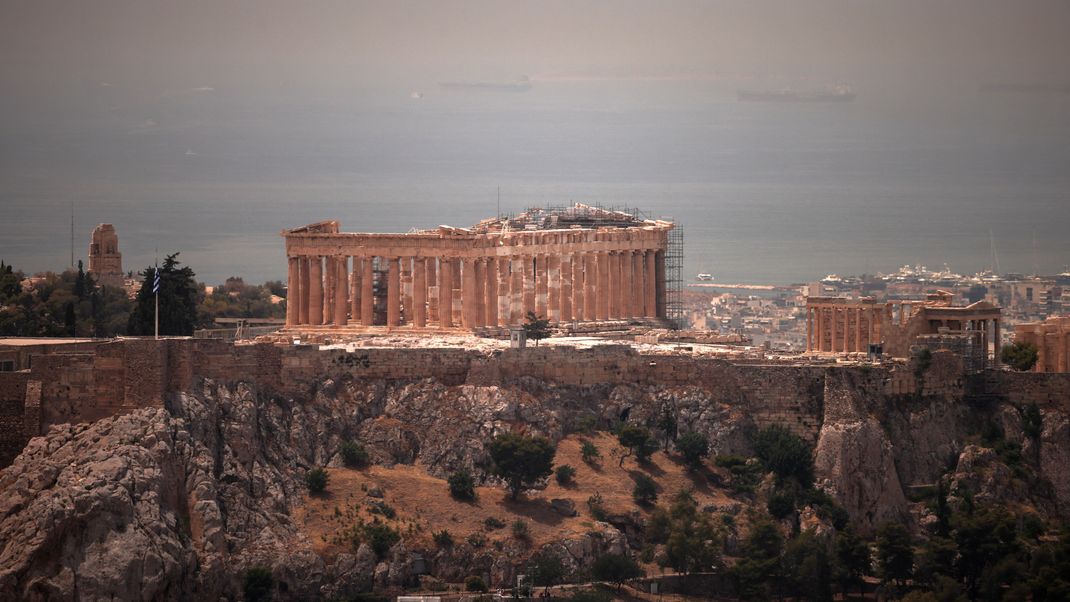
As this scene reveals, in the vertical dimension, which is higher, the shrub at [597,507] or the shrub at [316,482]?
the shrub at [316,482]

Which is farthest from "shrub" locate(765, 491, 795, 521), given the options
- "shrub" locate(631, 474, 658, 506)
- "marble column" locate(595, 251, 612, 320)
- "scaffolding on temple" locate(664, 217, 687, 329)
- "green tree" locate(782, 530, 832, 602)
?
"scaffolding on temple" locate(664, 217, 687, 329)

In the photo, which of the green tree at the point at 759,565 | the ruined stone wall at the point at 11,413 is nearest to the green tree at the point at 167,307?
the ruined stone wall at the point at 11,413

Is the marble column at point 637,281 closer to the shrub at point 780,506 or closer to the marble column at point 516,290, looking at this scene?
the marble column at point 516,290

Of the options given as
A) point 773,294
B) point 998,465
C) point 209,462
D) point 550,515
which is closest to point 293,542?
point 209,462

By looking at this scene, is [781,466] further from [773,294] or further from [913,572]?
[773,294]

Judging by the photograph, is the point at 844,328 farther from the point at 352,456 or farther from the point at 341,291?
the point at 352,456

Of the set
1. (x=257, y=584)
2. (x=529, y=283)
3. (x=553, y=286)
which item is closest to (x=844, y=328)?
(x=553, y=286)

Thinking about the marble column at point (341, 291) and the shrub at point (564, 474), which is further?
the marble column at point (341, 291)
